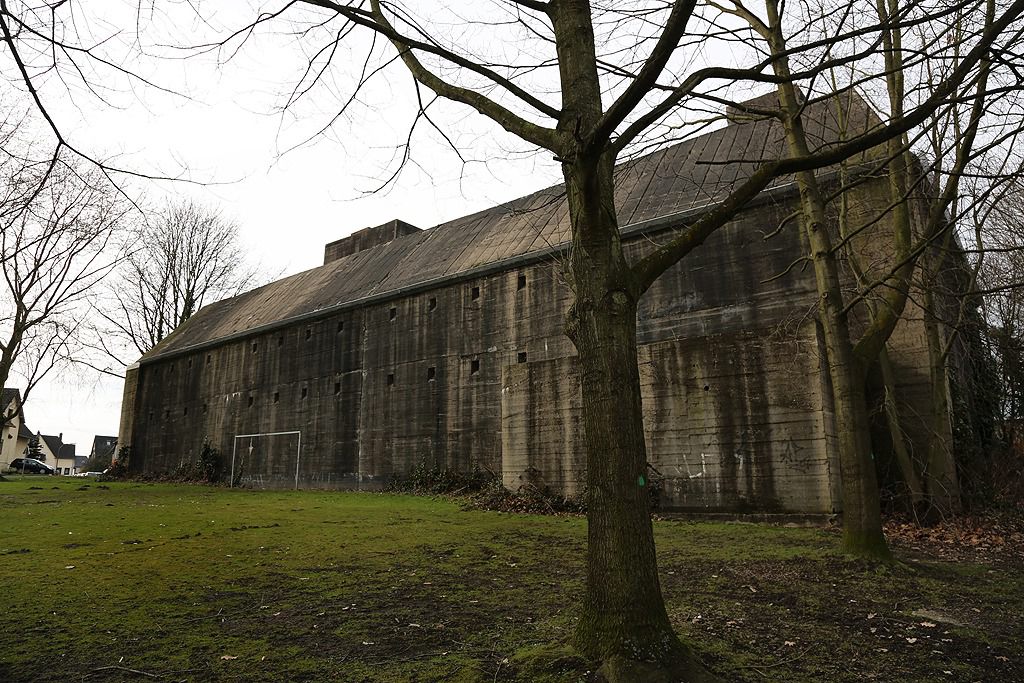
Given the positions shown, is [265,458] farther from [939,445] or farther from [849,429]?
[849,429]

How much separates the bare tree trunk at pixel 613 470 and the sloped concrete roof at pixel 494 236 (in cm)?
262

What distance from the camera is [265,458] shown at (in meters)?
23.5

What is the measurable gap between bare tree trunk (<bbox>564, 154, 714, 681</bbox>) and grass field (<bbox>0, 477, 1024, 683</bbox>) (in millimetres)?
282

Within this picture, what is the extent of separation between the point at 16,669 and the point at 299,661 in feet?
4.85

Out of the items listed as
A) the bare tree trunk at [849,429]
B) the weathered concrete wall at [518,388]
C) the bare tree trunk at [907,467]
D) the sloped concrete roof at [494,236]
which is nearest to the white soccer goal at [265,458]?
the weathered concrete wall at [518,388]

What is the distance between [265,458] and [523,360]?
12.2m

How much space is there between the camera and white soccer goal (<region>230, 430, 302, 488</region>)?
22.6 meters

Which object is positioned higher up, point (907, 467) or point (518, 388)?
point (518, 388)

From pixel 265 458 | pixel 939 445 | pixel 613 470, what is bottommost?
pixel 613 470

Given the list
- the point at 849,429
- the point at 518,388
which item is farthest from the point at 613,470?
the point at 518,388

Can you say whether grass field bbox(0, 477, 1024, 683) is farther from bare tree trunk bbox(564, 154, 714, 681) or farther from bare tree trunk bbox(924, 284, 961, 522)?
bare tree trunk bbox(924, 284, 961, 522)

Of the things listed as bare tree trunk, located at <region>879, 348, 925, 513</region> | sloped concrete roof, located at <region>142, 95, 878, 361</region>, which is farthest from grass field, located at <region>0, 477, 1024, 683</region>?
sloped concrete roof, located at <region>142, 95, 878, 361</region>

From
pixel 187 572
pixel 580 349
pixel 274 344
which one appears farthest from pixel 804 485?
pixel 274 344

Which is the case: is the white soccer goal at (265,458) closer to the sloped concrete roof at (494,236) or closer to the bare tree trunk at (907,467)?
the sloped concrete roof at (494,236)
